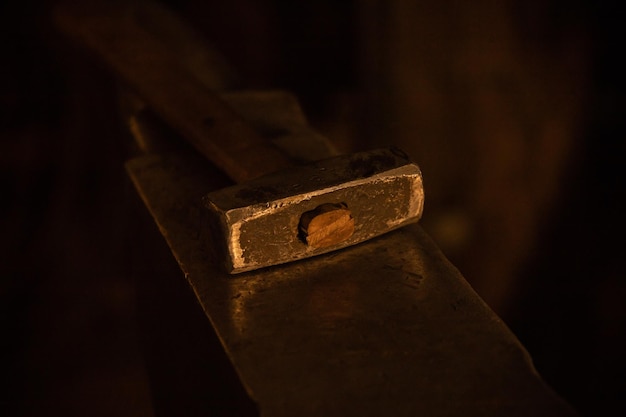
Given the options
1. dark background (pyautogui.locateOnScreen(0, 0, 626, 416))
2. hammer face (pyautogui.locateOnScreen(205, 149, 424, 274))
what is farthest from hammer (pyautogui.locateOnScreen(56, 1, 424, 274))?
dark background (pyautogui.locateOnScreen(0, 0, 626, 416))

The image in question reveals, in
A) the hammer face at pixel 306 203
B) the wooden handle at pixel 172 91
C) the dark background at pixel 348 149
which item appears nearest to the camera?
the hammer face at pixel 306 203

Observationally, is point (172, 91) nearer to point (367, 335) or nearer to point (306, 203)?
point (306, 203)

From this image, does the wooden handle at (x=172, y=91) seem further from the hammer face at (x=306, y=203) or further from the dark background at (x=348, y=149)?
the dark background at (x=348, y=149)

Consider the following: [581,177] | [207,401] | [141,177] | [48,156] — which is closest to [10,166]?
[48,156]

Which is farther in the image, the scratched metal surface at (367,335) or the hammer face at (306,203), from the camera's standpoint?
the hammer face at (306,203)

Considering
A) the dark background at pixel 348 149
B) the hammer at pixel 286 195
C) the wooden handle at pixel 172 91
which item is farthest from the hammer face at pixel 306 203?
the dark background at pixel 348 149

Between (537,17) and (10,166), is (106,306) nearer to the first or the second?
(10,166)

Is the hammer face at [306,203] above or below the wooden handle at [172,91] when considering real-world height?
below
